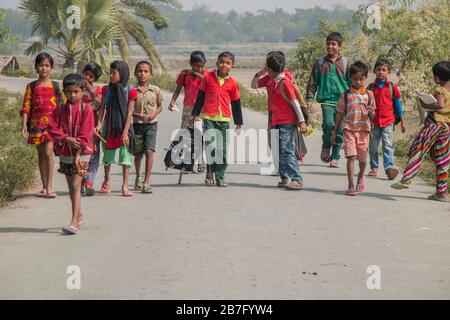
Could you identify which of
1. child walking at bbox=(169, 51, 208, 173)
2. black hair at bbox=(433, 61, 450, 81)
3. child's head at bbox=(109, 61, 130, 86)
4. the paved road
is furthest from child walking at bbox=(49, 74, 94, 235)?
black hair at bbox=(433, 61, 450, 81)

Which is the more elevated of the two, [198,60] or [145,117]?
[198,60]

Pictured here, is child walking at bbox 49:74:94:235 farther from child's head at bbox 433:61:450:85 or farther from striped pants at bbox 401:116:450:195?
child's head at bbox 433:61:450:85

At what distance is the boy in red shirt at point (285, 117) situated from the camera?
1201 cm

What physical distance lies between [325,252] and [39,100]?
4435 mm

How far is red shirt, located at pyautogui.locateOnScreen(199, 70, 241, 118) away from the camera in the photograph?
1210 centimetres

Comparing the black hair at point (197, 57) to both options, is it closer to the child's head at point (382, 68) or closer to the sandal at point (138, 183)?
the sandal at point (138, 183)

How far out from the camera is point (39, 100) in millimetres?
11234

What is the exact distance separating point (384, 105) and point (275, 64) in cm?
195

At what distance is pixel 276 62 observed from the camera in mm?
11992

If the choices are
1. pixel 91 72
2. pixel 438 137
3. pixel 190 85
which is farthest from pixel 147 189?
pixel 438 137

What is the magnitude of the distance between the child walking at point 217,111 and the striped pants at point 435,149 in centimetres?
215

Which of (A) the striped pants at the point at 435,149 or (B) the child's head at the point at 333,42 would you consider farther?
(B) the child's head at the point at 333,42

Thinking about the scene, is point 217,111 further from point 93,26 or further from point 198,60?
point 93,26

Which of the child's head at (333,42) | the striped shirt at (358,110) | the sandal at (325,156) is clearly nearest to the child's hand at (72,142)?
the striped shirt at (358,110)
